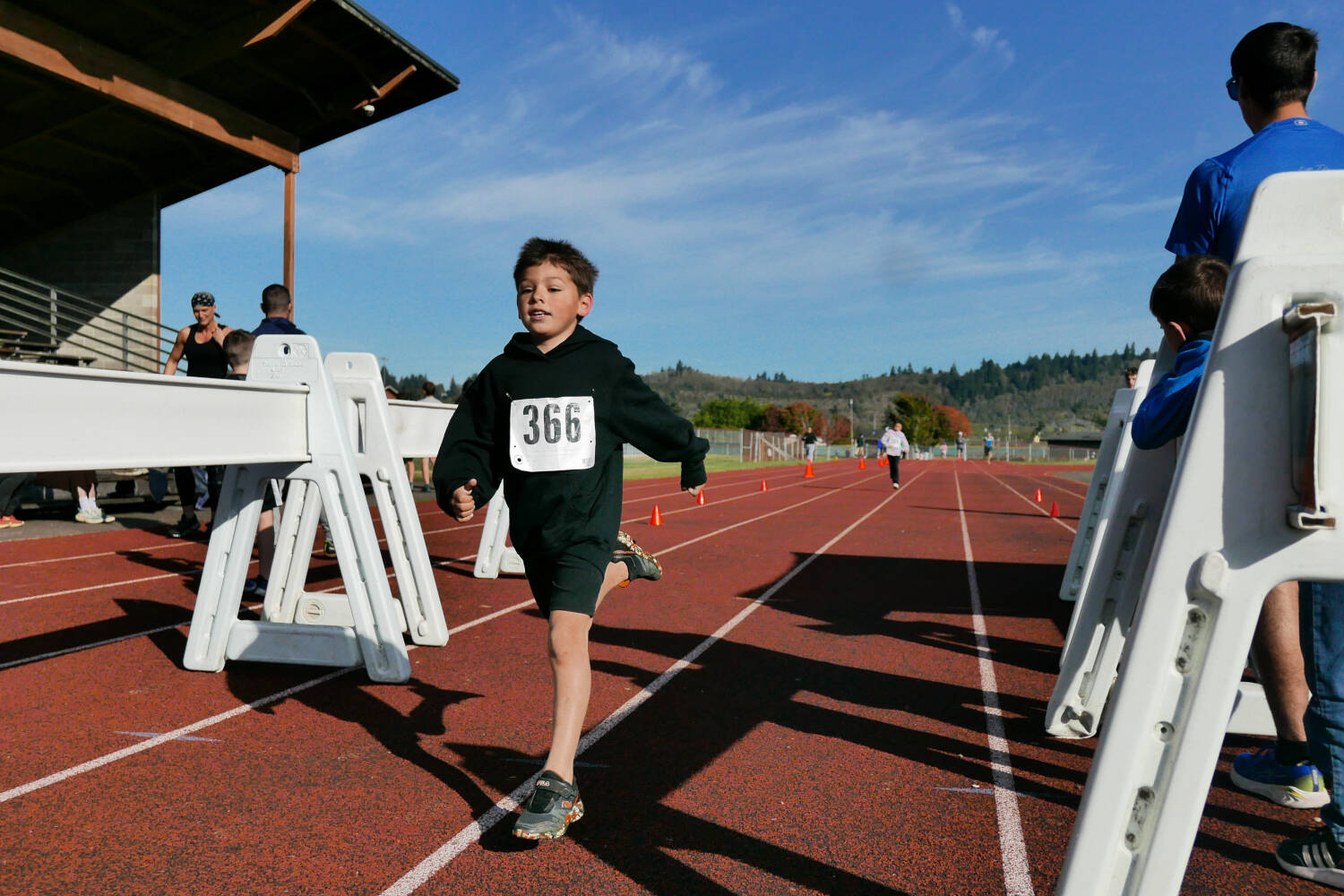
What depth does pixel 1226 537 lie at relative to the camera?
1.57 m

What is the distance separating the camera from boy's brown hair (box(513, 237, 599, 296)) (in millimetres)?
3020

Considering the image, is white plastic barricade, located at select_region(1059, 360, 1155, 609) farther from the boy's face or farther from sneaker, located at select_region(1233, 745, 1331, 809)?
the boy's face

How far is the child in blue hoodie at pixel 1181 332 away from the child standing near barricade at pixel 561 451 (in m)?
1.33

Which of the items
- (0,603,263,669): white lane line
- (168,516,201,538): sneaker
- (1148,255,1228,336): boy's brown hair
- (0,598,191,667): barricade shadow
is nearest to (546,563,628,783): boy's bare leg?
(1148,255,1228,336): boy's brown hair

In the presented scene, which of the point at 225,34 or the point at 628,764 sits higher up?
the point at 225,34

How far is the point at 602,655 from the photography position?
5.02 m

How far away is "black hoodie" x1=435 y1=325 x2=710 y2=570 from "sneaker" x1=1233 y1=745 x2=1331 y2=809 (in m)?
2.16

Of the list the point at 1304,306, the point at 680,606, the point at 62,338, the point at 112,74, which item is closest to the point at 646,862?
the point at 1304,306

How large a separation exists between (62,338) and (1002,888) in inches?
868

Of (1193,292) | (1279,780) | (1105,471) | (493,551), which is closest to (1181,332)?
(1193,292)

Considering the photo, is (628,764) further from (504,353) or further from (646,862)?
(504,353)

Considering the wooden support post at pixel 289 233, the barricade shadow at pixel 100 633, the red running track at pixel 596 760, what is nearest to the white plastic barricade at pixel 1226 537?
the red running track at pixel 596 760

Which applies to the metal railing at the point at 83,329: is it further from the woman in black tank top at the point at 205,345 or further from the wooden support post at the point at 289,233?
the woman in black tank top at the point at 205,345

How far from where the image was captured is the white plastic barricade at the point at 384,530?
4.99 m
